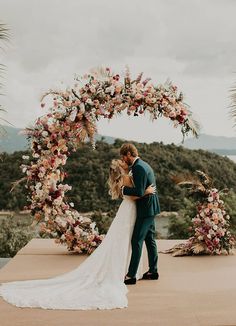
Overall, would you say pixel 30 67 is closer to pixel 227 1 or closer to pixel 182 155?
pixel 227 1

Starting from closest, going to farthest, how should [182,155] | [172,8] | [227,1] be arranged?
[227,1], [172,8], [182,155]

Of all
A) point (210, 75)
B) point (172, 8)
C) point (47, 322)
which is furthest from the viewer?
point (172, 8)

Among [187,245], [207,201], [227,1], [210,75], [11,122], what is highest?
[227,1]

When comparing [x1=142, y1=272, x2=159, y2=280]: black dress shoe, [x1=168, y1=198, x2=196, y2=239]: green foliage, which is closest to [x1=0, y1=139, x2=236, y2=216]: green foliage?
[x1=168, y1=198, x2=196, y2=239]: green foliage

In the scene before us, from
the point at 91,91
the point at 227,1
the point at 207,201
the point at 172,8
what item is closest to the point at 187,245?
the point at 207,201

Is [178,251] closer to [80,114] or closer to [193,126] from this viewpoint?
[193,126]

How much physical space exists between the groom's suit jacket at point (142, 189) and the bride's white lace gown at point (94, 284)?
0.11 meters

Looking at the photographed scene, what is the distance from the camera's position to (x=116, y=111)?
26.2ft

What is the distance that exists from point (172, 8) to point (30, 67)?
5366 millimetres

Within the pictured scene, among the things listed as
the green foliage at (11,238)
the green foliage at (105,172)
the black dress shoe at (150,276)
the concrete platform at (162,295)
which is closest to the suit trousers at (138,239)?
the concrete platform at (162,295)

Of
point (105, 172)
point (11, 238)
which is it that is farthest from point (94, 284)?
point (105, 172)

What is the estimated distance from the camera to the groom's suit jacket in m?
6.42

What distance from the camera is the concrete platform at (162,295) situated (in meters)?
5.11

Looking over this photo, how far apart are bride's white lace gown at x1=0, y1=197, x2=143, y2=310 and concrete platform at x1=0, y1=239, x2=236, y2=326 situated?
5.8 inches
